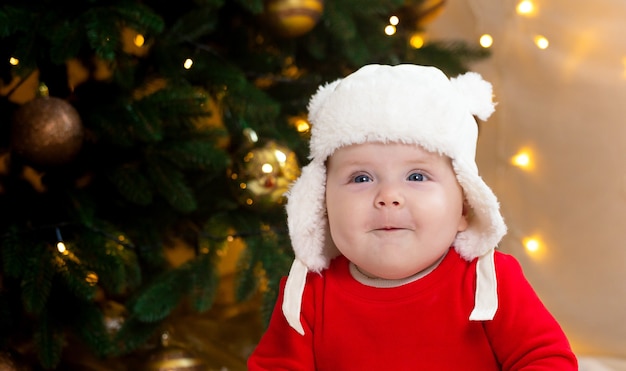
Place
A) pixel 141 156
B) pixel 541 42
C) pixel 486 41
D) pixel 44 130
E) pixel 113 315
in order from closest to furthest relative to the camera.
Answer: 1. pixel 44 130
2. pixel 141 156
3. pixel 113 315
4. pixel 541 42
5. pixel 486 41

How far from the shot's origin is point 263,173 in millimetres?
1452

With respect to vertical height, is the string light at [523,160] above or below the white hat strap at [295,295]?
above

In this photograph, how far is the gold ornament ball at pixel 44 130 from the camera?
50.1 inches

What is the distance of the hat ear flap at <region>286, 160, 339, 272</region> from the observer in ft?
2.95

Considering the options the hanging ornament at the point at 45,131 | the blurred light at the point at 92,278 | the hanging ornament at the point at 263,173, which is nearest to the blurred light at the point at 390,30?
the hanging ornament at the point at 263,173

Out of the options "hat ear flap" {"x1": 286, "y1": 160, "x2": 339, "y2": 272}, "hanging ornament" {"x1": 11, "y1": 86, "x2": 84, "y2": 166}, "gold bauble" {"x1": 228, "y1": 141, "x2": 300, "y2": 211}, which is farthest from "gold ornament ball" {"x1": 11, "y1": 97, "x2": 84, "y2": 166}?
"hat ear flap" {"x1": 286, "y1": 160, "x2": 339, "y2": 272}

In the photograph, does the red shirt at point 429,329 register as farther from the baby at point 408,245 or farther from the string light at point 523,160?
the string light at point 523,160

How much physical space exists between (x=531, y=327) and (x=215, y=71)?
837 millimetres

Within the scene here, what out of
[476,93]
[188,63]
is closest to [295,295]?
[476,93]

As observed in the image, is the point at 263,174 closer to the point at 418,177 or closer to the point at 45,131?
the point at 45,131

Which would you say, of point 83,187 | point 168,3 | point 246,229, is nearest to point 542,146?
point 246,229

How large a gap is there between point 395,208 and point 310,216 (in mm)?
137

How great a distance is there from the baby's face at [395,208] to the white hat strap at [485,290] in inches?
2.1

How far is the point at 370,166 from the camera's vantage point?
0.83 metres
